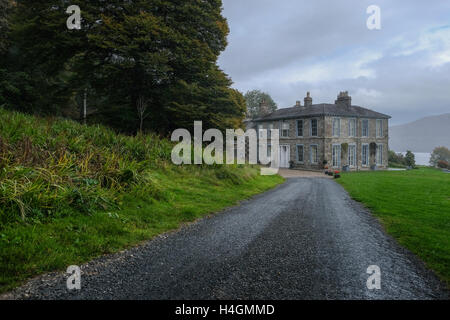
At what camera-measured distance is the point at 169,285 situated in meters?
3.07

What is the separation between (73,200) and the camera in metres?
5.13

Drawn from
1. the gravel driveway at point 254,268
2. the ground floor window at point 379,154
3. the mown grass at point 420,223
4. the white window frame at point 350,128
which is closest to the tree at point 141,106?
the gravel driveway at point 254,268

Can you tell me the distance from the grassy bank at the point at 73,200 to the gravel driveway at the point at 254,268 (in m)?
0.44

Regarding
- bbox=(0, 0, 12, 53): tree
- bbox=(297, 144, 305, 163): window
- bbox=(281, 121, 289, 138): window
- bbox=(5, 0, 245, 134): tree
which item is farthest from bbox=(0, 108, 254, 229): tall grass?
bbox=(281, 121, 289, 138): window

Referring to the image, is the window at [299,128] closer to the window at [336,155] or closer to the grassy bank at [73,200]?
the window at [336,155]

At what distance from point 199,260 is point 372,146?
33.4 m

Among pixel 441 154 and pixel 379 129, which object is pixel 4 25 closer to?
pixel 379 129

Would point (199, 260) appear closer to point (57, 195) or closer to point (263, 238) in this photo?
point (263, 238)

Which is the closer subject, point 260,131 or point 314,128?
point 314,128

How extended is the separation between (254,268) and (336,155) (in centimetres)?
2863

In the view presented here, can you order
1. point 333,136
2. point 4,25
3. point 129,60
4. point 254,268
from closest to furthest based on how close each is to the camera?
point 254,268 < point 129,60 < point 4,25 < point 333,136

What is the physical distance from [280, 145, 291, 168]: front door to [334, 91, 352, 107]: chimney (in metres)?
9.10

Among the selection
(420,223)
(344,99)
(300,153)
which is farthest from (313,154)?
(420,223)

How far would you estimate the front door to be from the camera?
32.3m
